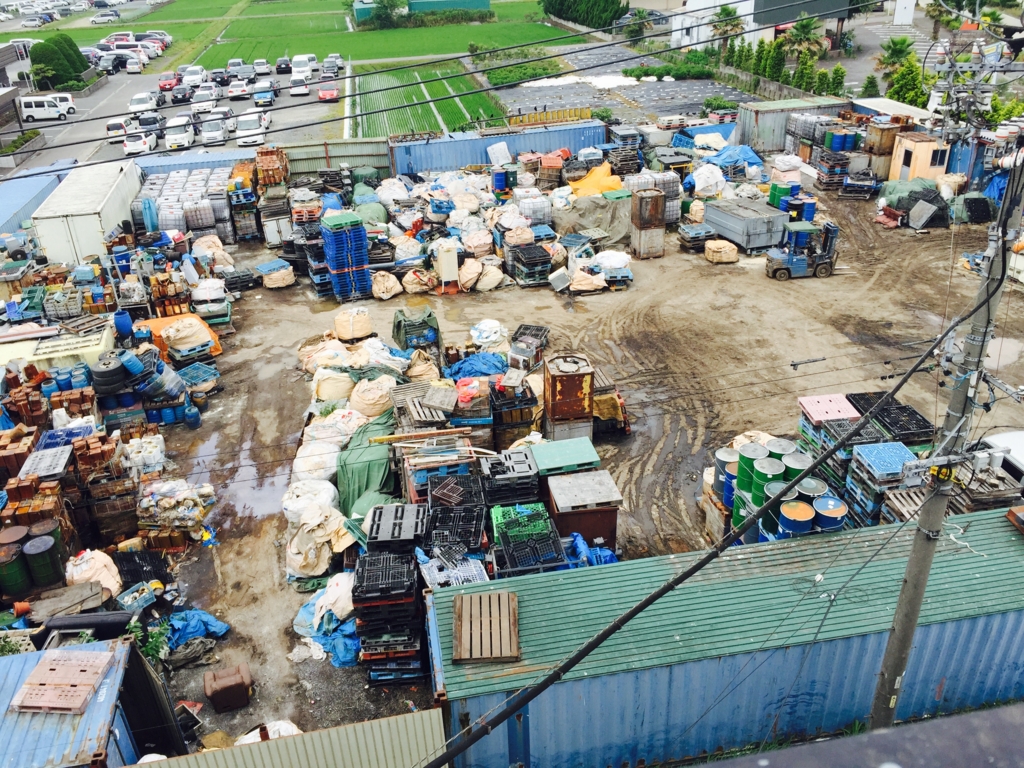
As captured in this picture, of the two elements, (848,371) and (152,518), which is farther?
(848,371)

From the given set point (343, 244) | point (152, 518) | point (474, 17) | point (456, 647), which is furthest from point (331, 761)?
point (474, 17)

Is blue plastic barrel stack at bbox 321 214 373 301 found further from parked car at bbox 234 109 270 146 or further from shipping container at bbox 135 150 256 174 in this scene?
Answer: parked car at bbox 234 109 270 146

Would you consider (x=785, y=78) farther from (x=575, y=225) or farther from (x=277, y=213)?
(x=277, y=213)

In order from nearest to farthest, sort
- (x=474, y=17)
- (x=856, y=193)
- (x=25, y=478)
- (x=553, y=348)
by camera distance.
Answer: (x=25, y=478)
(x=553, y=348)
(x=856, y=193)
(x=474, y=17)

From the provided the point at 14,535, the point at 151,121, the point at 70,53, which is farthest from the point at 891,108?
the point at 70,53

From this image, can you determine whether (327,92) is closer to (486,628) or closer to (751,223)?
(751,223)

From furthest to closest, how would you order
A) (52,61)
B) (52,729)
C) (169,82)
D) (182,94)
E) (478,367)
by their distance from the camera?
(52,61) → (169,82) → (182,94) → (478,367) → (52,729)

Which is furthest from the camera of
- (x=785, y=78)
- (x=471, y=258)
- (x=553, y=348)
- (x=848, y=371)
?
(x=785, y=78)
